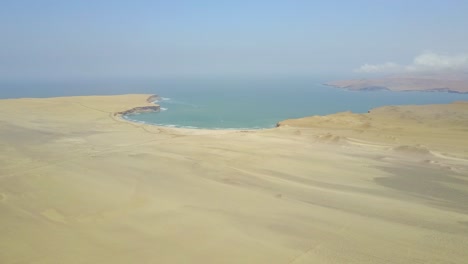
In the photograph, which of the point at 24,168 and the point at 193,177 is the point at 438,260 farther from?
the point at 24,168

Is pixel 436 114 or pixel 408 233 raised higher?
pixel 436 114

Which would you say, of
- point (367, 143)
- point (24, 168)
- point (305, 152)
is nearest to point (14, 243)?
point (24, 168)

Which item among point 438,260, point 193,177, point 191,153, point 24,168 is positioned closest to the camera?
point 438,260

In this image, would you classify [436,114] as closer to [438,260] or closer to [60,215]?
[438,260]

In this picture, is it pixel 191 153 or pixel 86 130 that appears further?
pixel 86 130

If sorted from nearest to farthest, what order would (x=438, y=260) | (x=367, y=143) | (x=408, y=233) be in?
1. (x=438, y=260)
2. (x=408, y=233)
3. (x=367, y=143)

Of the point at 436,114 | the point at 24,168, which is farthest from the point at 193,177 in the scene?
the point at 436,114
